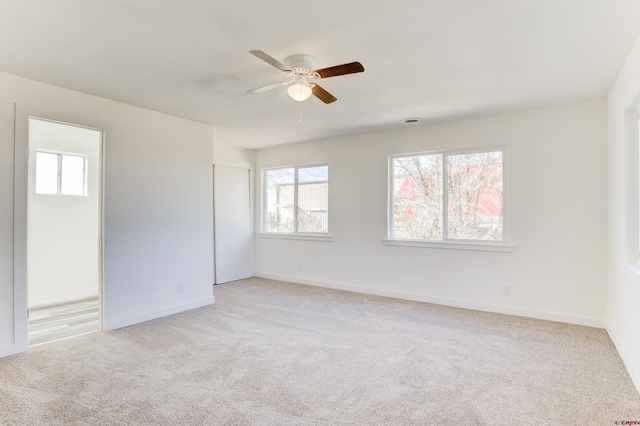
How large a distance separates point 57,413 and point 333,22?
2.96 metres

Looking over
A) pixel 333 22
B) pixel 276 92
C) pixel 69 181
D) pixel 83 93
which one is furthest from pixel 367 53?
pixel 69 181

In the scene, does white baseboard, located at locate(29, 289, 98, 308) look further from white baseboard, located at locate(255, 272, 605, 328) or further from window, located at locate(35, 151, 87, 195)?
white baseboard, located at locate(255, 272, 605, 328)

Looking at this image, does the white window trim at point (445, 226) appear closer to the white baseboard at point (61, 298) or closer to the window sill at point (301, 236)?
the window sill at point (301, 236)

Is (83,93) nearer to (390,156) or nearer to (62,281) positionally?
(62,281)

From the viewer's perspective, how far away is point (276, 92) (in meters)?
3.45

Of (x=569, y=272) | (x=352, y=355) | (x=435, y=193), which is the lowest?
(x=352, y=355)

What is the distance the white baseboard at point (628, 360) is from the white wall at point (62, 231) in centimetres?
567

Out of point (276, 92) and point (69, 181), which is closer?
point (276, 92)

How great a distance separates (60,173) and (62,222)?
0.71 meters

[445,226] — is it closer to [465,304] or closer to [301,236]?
[465,304]

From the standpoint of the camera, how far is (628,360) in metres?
2.66

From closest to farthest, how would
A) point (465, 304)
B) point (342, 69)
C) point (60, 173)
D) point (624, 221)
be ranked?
point (342, 69) → point (624, 221) → point (465, 304) → point (60, 173)

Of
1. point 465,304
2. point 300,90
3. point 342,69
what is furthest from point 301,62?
point 465,304

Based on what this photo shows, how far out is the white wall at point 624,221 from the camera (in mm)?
2508
